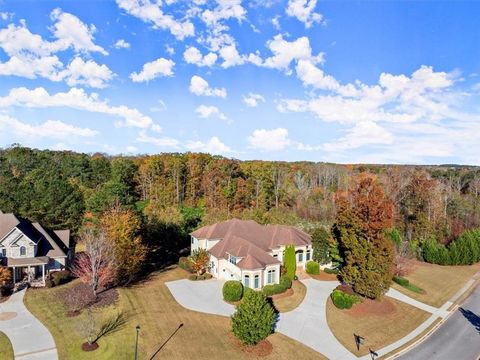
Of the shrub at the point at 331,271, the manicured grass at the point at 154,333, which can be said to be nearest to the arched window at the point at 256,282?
the manicured grass at the point at 154,333

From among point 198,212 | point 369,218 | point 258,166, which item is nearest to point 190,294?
point 369,218

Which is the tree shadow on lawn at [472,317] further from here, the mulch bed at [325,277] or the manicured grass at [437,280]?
the mulch bed at [325,277]

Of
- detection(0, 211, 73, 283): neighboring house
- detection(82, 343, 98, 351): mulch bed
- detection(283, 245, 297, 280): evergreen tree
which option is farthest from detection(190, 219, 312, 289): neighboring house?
detection(0, 211, 73, 283): neighboring house

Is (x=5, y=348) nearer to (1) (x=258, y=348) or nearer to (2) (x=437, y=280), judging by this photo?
(1) (x=258, y=348)

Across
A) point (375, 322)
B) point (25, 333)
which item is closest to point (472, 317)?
point (375, 322)

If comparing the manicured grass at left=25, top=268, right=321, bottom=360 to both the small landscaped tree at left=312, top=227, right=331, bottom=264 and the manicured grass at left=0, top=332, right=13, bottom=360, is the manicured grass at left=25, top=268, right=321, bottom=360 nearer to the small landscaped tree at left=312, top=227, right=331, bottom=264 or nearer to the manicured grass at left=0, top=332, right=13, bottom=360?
the manicured grass at left=0, top=332, right=13, bottom=360

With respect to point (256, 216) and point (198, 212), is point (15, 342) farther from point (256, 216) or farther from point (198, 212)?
point (198, 212)

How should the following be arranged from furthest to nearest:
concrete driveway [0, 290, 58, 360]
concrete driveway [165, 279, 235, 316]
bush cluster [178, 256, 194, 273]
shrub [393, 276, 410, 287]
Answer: bush cluster [178, 256, 194, 273] → shrub [393, 276, 410, 287] → concrete driveway [165, 279, 235, 316] → concrete driveway [0, 290, 58, 360]
